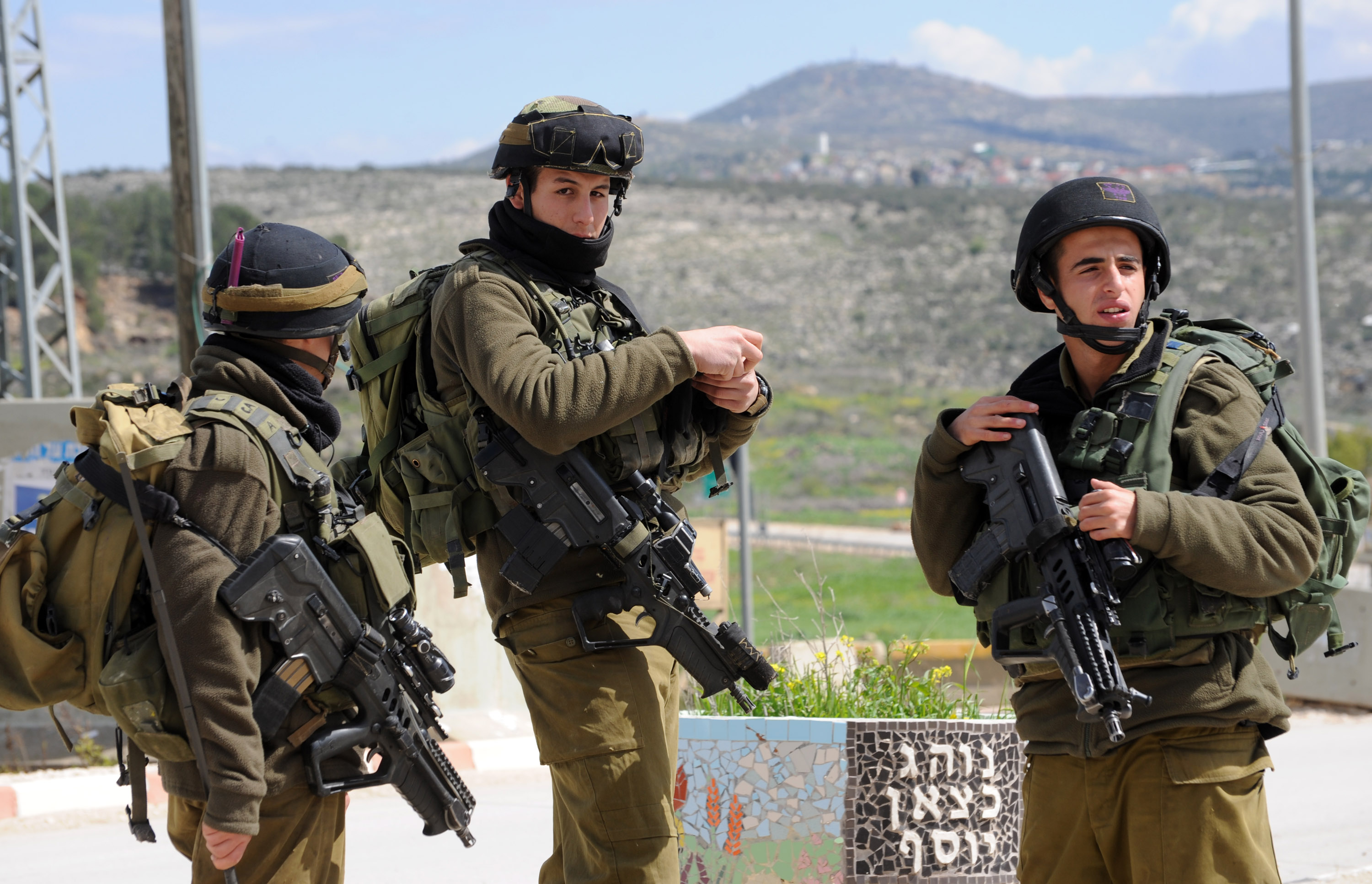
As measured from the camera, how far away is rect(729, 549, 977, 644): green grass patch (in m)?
24.7

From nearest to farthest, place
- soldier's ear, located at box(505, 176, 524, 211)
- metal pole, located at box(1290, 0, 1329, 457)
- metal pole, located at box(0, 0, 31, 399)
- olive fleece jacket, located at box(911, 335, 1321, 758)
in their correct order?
olive fleece jacket, located at box(911, 335, 1321, 758)
soldier's ear, located at box(505, 176, 524, 211)
metal pole, located at box(1290, 0, 1329, 457)
metal pole, located at box(0, 0, 31, 399)

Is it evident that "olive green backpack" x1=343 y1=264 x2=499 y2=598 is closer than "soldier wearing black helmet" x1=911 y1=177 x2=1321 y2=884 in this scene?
No

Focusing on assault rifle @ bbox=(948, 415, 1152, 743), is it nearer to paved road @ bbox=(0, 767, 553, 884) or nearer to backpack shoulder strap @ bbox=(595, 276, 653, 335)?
backpack shoulder strap @ bbox=(595, 276, 653, 335)

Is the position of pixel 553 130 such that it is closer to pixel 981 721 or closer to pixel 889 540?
pixel 981 721

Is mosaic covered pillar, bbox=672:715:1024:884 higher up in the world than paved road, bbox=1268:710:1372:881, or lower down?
higher up

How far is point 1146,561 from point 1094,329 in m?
0.52

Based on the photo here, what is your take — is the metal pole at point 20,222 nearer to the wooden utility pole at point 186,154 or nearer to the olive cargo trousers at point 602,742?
the wooden utility pole at point 186,154

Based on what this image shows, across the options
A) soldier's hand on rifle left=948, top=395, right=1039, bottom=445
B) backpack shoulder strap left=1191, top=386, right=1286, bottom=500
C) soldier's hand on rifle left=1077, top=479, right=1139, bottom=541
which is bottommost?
soldier's hand on rifle left=1077, top=479, right=1139, bottom=541

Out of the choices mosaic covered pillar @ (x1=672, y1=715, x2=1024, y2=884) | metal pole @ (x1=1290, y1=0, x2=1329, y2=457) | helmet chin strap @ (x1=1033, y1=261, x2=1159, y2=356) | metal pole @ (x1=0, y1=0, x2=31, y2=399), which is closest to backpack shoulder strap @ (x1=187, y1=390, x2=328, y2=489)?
helmet chin strap @ (x1=1033, y1=261, x2=1159, y2=356)

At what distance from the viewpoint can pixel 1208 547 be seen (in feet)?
9.14

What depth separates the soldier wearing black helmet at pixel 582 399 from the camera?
3.13 m

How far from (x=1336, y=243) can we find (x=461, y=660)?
7413 centimetres

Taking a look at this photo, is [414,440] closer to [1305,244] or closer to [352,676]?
[352,676]

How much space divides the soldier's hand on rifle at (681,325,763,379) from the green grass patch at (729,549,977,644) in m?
16.4
